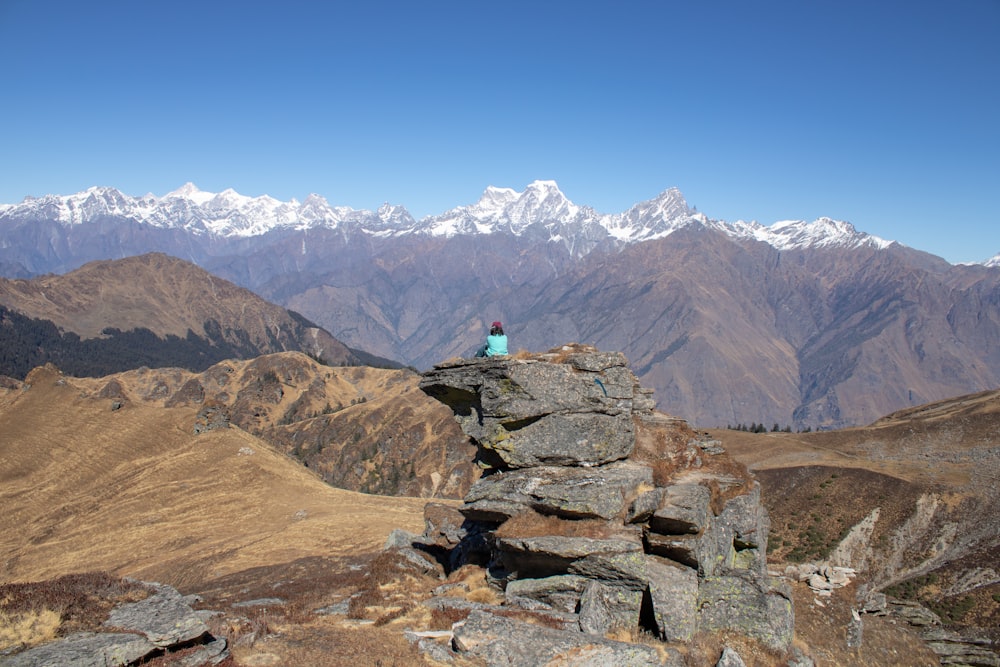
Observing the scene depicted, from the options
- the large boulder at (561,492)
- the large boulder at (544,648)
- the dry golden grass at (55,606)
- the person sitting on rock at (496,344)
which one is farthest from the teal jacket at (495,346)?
the dry golden grass at (55,606)

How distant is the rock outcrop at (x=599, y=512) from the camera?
20031 millimetres

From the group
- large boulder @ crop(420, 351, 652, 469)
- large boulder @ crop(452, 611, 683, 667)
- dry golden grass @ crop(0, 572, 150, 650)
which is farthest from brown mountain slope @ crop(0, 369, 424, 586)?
large boulder @ crop(452, 611, 683, 667)

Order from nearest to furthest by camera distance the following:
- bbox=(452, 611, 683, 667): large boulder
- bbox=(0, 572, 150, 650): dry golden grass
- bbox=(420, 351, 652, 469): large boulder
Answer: bbox=(0, 572, 150, 650): dry golden grass → bbox=(452, 611, 683, 667): large boulder → bbox=(420, 351, 652, 469): large boulder

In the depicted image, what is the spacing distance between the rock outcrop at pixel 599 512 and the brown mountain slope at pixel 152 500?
52.8ft

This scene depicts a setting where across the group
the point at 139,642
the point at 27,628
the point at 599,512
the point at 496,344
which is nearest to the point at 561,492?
the point at 599,512

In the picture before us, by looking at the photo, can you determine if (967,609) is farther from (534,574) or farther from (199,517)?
→ (199,517)

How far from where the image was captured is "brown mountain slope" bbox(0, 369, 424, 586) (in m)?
39.3

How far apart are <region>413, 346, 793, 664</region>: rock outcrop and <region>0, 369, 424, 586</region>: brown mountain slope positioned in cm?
1610

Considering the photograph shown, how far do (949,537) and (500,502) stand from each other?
59.1 metres

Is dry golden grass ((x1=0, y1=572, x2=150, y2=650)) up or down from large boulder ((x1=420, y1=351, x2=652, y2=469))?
down

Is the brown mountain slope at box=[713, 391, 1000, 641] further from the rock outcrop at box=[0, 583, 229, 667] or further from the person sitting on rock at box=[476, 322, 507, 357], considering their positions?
the rock outcrop at box=[0, 583, 229, 667]

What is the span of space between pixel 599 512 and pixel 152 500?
45.8 metres

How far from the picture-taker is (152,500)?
51.6 m

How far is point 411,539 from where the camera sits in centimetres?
3494
